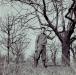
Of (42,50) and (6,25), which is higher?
(6,25)

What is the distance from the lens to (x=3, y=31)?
28.9 metres

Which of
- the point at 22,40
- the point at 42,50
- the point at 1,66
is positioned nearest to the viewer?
the point at 1,66

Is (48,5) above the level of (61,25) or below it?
above

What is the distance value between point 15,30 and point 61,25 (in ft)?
29.3

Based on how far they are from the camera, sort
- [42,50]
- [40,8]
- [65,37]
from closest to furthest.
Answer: [42,50] < [40,8] < [65,37]

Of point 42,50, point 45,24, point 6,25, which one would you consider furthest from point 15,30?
point 42,50

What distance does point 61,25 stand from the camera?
21.6 meters

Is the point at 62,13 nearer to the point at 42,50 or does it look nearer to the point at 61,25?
the point at 61,25

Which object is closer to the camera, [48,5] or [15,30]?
[48,5]

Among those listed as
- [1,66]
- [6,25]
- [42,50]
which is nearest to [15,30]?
[6,25]

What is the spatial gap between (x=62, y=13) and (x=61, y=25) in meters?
1.46

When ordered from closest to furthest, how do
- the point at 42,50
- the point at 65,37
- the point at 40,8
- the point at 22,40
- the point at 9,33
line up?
the point at 42,50, the point at 40,8, the point at 65,37, the point at 9,33, the point at 22,40

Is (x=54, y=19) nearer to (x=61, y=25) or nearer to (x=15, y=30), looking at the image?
(x=61, y=25)

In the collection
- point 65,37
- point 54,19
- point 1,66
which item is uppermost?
point 54,19
